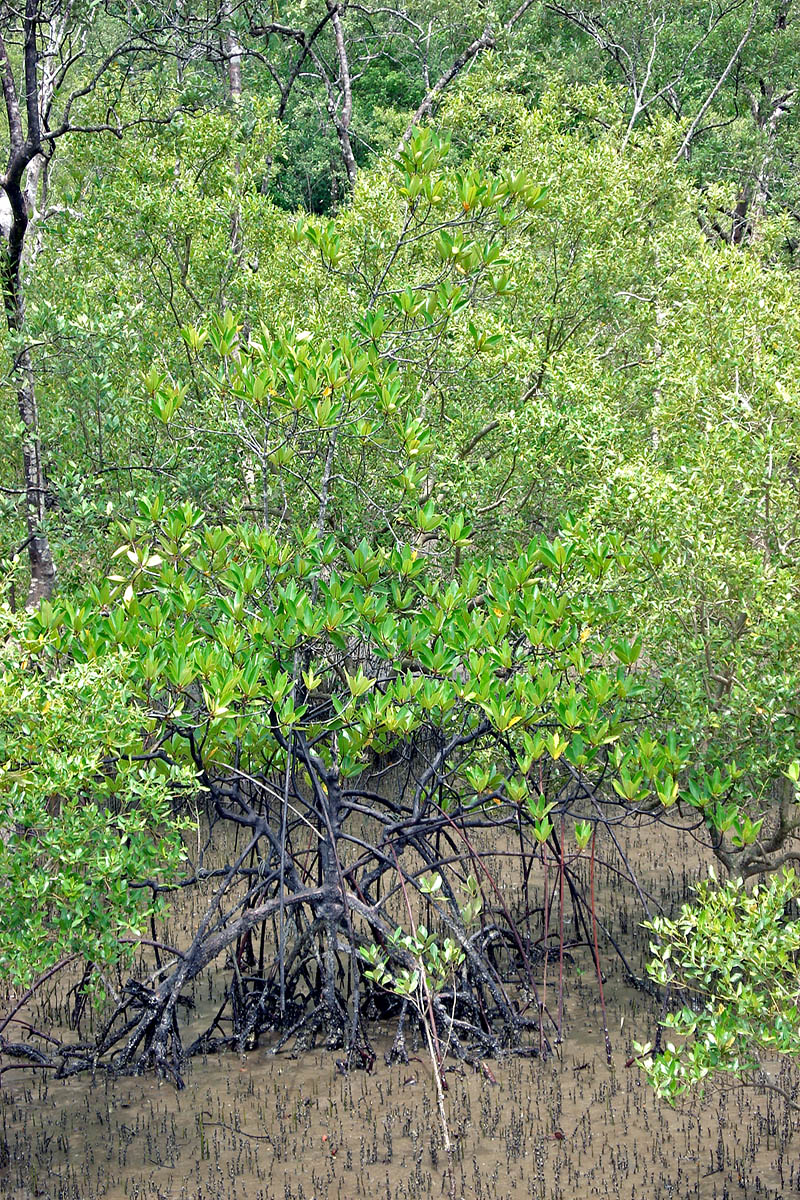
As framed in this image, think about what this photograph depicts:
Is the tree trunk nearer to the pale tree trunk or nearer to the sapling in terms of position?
the pale tree trunk

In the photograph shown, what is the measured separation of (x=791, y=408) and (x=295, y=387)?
2354 mm

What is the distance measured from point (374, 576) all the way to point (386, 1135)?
8.09 ft

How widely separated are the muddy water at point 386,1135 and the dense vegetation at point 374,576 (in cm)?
22

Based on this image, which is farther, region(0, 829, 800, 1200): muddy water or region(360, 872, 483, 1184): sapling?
region(360, 872, 483, 1184): sapling

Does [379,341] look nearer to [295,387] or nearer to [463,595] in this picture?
[295,387]

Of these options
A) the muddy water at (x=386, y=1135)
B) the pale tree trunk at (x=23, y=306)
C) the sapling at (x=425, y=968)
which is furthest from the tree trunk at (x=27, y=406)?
the sapling at (x=425, y=968)

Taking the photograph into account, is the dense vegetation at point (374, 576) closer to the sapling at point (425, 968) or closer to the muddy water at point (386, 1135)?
the sapling at point (425, 968)

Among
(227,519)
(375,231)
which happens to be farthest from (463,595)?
(375,231)

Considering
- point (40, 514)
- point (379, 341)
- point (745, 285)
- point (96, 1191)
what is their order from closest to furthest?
point (96, 1191), point (379, 341), point (745, 285), point (40, 514)

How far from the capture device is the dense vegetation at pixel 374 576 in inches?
189

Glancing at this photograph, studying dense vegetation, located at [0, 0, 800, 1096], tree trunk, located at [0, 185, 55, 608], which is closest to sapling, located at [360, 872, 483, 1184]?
dense vegetation, located at [0, 0, 800, 1096]

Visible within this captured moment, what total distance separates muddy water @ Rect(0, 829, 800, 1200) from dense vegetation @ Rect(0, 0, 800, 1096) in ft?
0.73

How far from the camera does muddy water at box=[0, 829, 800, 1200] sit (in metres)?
4.77

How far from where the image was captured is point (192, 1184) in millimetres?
4844
